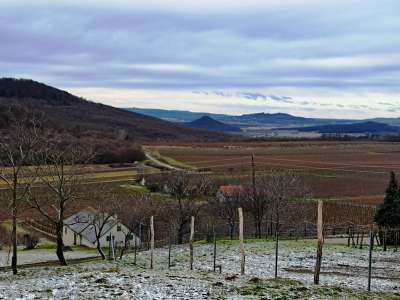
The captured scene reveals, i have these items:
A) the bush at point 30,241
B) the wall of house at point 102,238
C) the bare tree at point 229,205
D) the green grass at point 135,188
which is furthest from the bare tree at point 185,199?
the bush at point 30,241

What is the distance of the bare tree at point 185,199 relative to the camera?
53.4 meters

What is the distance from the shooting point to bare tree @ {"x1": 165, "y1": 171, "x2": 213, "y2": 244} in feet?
175

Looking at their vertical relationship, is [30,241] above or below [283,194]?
below

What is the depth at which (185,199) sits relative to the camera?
A: 209 ft

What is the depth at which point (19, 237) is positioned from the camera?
212 feet

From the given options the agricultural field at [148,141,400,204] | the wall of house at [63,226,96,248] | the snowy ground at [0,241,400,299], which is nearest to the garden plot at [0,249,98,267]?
the wall of house at [63,226,96,248]

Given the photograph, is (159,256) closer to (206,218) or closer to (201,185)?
(206,218)

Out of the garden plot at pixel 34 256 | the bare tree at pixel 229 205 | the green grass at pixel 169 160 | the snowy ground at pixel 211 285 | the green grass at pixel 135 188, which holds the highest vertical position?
the snowy ground at pixel 211 285

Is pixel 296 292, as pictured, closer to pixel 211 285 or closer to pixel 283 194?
pixel 211 285

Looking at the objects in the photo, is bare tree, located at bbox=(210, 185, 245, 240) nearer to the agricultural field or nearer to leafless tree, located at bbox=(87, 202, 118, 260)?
leafless tree, located at bbox=(87, 202, 118, 260)

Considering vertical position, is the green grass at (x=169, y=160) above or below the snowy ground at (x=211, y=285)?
below

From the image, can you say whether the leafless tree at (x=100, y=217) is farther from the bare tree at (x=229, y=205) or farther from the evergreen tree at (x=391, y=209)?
the evergreen tree at (x=391, y=209)

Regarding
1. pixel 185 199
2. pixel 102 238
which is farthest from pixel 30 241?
pixel 185 199

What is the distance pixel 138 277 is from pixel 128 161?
115 metres
